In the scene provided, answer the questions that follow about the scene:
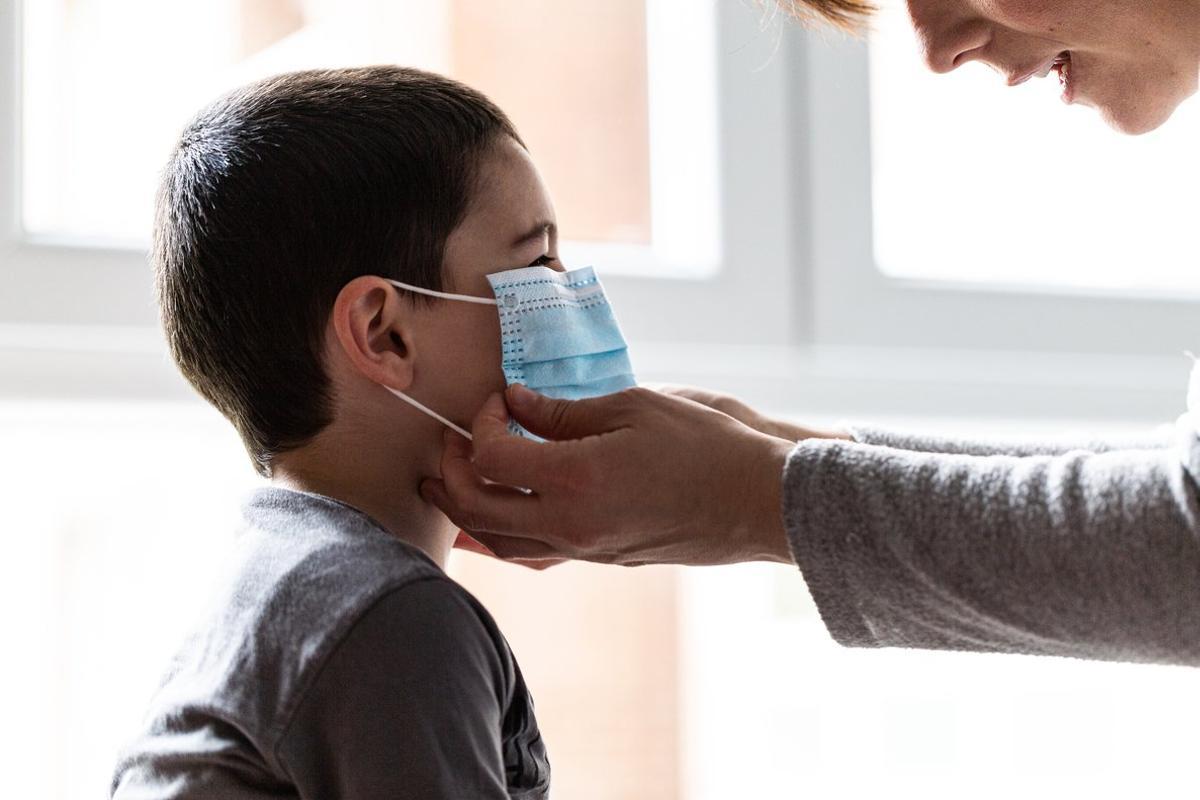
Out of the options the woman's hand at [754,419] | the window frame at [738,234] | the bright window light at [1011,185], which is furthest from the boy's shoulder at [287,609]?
the bright window light at [1011,185]

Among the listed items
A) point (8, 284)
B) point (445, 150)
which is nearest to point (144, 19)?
point (8, 284)

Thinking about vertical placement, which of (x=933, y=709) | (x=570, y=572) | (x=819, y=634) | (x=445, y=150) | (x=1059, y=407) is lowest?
(x=933, y=709)

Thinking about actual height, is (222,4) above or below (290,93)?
above

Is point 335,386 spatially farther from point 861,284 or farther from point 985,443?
point 861,284

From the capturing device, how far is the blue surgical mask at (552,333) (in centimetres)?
110

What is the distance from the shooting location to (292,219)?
1059 mm

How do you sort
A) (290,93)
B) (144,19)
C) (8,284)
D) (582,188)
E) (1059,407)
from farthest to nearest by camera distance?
(1059,407) < (582,188) < (144,19) < (8,284) < (290,93)

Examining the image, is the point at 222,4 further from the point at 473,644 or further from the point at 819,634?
the point at 819,634

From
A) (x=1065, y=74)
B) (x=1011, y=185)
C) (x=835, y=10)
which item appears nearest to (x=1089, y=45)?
(x=1065, y=74)

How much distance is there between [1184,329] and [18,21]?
1603mm

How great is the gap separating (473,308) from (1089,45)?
24.0 inches

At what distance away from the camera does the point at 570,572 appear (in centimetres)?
176

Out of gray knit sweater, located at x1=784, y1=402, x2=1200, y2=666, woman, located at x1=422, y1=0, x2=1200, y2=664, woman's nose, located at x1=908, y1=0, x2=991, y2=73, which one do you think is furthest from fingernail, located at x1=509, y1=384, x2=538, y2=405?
woman's nose, located at x1=908, y1=0, x2=991, y2=73

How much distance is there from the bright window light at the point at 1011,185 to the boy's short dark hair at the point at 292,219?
961mm
